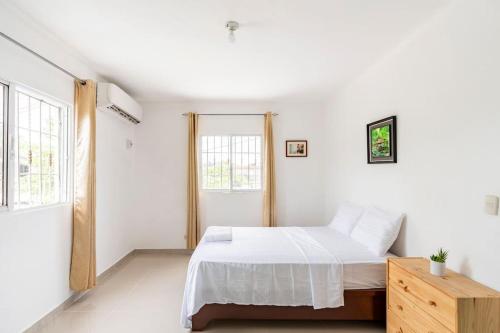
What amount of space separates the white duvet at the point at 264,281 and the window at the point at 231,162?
90.2 inches

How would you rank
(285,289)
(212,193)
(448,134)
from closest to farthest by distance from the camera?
(448,134), (285,289), (212,193)

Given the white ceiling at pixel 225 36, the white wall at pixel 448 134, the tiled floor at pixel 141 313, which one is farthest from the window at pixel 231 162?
the white wall at pixel 448 134

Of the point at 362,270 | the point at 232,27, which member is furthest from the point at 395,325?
the point at 232,27

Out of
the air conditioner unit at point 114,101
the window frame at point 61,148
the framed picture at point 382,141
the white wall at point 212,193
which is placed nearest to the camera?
the window frame at point 61,148

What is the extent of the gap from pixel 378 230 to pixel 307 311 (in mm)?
1040

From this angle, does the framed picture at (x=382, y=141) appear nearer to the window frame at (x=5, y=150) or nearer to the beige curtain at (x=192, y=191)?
the beige curtain at (x=192, y=191)

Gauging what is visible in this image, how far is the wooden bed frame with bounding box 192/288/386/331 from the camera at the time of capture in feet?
7.93

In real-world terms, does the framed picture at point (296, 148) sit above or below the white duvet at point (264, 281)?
above

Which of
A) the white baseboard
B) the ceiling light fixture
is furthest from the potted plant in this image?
the white baseboard

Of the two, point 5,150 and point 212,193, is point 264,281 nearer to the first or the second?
point 5,150

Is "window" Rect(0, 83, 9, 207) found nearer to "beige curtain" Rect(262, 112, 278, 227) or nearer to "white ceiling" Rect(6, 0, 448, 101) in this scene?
"white ceiling" Rect(6, 0, 448, 101)

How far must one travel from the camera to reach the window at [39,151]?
2270 millimetres

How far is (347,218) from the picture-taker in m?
3.44

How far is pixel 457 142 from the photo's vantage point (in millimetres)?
1950
